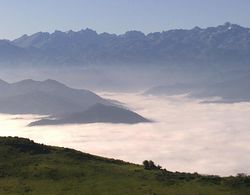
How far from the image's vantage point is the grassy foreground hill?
6488 centimetres

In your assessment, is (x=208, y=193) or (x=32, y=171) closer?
(x=208, y=193)

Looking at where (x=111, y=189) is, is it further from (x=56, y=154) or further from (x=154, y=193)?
(x=56, y=154)

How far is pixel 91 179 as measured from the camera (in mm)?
70000

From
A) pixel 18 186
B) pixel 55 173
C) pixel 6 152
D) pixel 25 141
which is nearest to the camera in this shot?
pixel 18 186

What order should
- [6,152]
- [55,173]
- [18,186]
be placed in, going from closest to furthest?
[18,186]
[55,173]
[6,152]

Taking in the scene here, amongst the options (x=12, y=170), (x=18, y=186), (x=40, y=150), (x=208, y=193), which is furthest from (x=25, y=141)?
(x=208, y=193)

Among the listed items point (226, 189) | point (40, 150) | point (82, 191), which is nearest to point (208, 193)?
point (226, 189)

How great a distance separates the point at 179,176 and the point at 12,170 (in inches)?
971

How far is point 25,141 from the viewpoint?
306ft

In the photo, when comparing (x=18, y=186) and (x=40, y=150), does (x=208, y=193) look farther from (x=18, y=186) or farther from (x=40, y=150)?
(x=40, y=150)

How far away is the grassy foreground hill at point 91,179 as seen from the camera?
213 feet

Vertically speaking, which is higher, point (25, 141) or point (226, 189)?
point (25, 141)

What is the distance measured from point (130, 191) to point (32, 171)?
688 inches

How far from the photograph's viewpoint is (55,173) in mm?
72938
